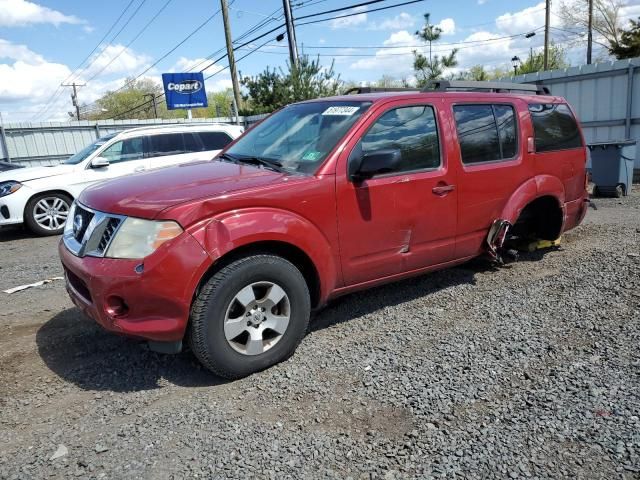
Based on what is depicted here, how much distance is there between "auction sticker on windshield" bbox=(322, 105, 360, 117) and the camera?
151 inches

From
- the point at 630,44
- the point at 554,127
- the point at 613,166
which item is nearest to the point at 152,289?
the point at 554,127

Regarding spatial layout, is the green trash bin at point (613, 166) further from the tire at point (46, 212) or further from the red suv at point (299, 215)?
the tire at point (46, 212)

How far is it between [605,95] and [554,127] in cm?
729

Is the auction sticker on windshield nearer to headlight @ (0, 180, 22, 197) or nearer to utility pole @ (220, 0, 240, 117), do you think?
headlight @ (0, 180, 22, 197)

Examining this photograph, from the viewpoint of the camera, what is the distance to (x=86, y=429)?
9.11ft

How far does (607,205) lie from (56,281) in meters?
8.55

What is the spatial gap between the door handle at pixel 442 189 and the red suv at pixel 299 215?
0.05ft

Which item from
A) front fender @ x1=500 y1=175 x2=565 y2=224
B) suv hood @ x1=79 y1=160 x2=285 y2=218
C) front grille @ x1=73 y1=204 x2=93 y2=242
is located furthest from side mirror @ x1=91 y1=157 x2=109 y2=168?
front fender @ x1=500 y1=175 x2=565 y2=224

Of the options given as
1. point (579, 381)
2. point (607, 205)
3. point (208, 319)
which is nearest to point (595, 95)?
point (607, 205)

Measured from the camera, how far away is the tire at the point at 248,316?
3.02 m

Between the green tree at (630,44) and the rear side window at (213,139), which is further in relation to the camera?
the green tree at (630,44)

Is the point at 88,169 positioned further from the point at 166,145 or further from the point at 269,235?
the point at 269,235

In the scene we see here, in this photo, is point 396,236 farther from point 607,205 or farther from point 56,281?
point 607,205

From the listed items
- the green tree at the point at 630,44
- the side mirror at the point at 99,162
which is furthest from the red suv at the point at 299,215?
the green tree at the point at 630,44
